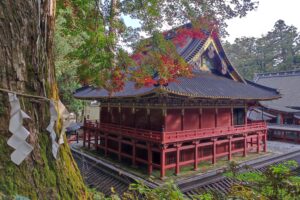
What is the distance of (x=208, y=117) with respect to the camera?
43.3 feet

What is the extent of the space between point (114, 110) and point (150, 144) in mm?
4666

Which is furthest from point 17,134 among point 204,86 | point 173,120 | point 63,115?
point 204,86

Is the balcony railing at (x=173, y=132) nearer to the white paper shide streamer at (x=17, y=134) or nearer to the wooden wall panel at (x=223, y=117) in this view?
the wooden wall panel at (x=223, y=117)

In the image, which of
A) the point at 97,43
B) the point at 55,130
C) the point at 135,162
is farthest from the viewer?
the point at 135,162

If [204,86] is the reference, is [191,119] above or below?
below

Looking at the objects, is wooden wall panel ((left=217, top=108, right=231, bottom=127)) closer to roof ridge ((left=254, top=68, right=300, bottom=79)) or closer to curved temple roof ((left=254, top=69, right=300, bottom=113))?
curved temple roof ((left=254, top=69, right=300, bottom=113))

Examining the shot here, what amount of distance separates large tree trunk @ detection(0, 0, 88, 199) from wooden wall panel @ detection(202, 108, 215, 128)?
37.6 ft

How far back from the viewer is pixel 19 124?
1.58m

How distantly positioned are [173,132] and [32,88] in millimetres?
8987

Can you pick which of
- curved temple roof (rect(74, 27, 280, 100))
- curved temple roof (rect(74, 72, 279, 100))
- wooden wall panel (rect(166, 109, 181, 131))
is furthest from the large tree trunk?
wooden wall panel (rect(166, 109, 181, 131))

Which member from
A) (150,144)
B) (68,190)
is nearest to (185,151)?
(150,144)

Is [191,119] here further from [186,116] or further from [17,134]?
[17,134]

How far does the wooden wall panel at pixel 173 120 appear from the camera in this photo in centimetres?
1145

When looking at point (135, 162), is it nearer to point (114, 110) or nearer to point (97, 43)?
point (114, 110)
